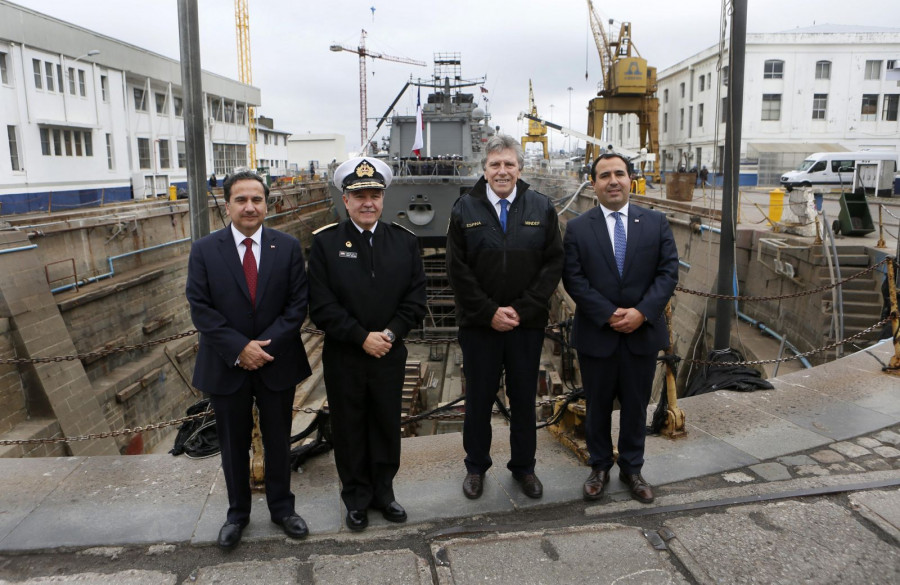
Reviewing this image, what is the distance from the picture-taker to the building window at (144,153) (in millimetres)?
32287

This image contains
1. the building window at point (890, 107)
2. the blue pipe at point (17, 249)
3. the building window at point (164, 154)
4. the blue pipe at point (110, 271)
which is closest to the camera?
the blue pipe at point (17, 249)

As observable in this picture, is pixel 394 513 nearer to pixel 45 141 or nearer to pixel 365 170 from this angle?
pixel 365 170

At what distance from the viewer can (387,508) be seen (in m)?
3.26

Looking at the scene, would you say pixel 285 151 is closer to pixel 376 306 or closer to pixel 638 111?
pixel 638 111

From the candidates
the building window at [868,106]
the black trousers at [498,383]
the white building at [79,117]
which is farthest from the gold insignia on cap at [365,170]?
the building window at [868,106]

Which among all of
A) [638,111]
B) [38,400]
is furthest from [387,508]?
[638,111]

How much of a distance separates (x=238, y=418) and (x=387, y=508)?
3.03ft

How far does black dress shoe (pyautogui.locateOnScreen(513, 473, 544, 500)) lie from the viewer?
345 cm

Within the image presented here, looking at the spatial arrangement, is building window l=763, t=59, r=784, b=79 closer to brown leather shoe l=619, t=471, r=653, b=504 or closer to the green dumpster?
the green dumpster

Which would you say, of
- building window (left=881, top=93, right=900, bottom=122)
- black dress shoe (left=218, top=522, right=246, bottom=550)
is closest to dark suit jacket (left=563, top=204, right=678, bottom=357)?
black dress shoe (left=218, top=522, right=246, bottom=550)

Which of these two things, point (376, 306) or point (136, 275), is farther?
→ point (136, 275)

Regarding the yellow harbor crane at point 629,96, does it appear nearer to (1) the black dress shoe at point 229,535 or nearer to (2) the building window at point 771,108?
(2) the building window at point 771,108

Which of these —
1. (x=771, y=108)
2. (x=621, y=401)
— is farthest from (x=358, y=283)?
(x=771, y=108)

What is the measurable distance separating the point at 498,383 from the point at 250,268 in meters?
1.54
